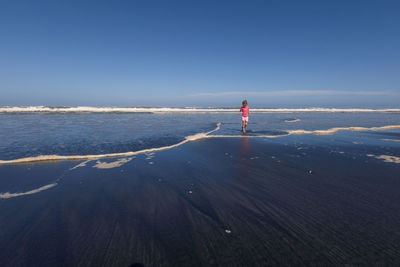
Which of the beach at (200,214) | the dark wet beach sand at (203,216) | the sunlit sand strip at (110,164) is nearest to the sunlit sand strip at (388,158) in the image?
the beach at (200,214)

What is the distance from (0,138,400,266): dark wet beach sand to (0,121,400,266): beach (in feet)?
0.05

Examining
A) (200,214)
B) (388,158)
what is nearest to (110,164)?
(200,214)

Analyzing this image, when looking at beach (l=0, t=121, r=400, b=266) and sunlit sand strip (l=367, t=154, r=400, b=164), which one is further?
sunlit sand strip (l=367, t=154, r=400, b=164)

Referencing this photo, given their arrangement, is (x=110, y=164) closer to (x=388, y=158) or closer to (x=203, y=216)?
(x=203, y=216)

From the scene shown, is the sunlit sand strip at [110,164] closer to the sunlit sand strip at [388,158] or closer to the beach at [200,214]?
the beach at [200,214]

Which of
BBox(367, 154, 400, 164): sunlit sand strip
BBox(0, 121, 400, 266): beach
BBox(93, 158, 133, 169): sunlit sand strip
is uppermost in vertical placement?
BBox(93, 158, 133, 169): sunlit sand strip

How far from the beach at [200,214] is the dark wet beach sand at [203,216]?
0.05ft

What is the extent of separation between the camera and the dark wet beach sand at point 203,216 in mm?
2150

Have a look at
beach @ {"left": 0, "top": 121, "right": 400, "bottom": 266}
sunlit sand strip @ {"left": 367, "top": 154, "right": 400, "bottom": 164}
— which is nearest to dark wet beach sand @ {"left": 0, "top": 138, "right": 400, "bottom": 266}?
beach @ {"left": 0, "top": 121, "right": 400, "bottom": 266}

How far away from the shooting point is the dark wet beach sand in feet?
7.06

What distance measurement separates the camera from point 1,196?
3490 millimetres

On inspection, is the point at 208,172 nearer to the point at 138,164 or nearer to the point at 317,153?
the point at 138,164

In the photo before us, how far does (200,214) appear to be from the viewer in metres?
2.96

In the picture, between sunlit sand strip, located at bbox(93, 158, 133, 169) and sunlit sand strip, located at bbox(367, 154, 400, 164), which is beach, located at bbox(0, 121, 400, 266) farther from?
sunlit sand strip, located at bbox(367, 154, 400, 164)
